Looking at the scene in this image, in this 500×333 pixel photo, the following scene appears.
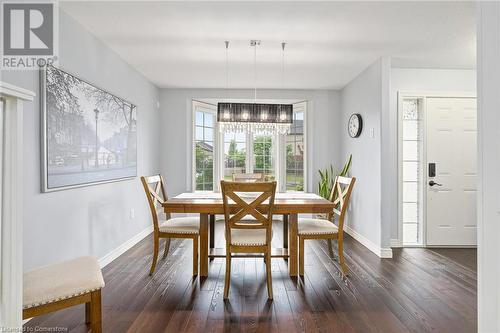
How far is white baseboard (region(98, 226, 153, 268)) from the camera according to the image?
338 centimetres

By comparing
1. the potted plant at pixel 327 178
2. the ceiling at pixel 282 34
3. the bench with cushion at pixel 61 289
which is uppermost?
the ceiling at pixel 282 34

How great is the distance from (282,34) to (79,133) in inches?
85.8

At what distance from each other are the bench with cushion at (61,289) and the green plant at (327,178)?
12.6 feet

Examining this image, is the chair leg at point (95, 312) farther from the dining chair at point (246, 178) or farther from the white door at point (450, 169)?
the white door at point (450, 169)

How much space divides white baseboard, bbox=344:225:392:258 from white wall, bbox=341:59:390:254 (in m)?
0.01

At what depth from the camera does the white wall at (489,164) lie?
1501 millimetres

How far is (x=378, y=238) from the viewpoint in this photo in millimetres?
3895

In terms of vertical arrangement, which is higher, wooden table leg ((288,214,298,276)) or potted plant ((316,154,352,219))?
potted plant ((316,154,352,219))

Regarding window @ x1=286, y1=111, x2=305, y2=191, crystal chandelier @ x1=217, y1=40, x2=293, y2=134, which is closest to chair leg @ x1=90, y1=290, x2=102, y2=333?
crystal chandelier @ x1=217, y1=40, x2=293, y2=134

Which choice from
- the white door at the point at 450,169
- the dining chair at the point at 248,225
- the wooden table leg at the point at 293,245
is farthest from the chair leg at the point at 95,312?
the white door at the point at 450,169

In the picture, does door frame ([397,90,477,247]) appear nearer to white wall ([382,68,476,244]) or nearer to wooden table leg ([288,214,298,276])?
white wall ([382,68,476,244])

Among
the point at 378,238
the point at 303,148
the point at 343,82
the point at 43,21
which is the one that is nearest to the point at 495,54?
the point at 378,238

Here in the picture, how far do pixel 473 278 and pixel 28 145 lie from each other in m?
4.10

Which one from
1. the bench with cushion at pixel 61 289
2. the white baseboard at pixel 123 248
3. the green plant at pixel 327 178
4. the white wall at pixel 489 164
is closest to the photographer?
the white wall at pixel 489 164
